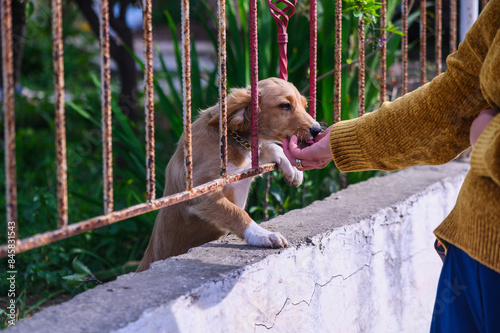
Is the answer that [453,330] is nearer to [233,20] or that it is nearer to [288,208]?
[288,208]

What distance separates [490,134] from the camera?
4.95 feet

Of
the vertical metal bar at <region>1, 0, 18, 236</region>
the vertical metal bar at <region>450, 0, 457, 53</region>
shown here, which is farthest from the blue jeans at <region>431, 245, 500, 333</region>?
the vertical metal bar at <region>450, 0, 457, 53</region>

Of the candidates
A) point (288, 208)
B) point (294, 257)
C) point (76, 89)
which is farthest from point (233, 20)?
point (76, 89)

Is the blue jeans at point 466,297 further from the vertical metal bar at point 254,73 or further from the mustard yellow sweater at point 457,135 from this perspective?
the vertical metal bar at point 254,73

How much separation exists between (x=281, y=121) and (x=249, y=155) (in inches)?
8.7

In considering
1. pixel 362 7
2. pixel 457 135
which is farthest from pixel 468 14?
pixel 457 135

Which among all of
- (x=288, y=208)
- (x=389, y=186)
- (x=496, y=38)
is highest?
(x=496, y=38)

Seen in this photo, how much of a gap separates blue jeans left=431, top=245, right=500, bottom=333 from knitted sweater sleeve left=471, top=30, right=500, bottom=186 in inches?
12.4

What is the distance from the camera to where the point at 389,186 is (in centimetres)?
336

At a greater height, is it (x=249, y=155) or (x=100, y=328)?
(x=249, y=155)

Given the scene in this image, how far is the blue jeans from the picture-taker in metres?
1.64

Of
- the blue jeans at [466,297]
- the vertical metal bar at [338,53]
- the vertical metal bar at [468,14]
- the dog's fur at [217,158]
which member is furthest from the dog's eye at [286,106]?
the vertical metal bar at [468,14]

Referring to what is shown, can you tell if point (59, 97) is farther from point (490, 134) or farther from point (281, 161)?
point (281, 161)

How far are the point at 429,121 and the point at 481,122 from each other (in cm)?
21
